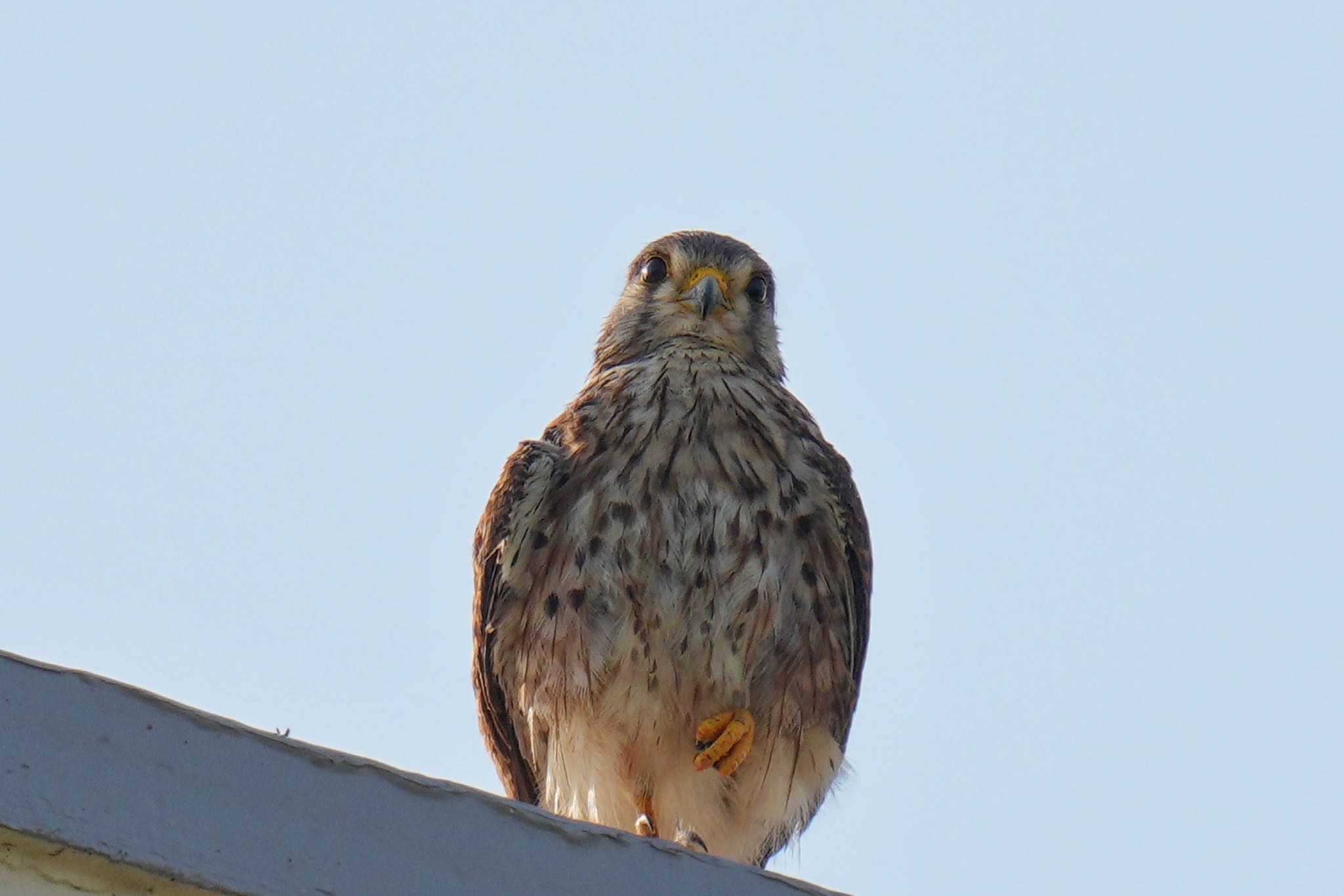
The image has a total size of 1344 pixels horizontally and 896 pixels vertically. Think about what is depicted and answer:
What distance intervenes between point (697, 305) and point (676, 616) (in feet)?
4.02

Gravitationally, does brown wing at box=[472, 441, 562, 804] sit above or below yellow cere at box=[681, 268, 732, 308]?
below

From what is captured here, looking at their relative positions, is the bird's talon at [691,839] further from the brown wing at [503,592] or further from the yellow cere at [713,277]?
the yellow cere at [713,277]

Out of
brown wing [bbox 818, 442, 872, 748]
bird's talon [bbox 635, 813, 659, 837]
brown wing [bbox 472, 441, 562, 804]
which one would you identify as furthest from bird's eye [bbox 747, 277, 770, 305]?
bird's talon [bbox 635, 813, 659, 837]

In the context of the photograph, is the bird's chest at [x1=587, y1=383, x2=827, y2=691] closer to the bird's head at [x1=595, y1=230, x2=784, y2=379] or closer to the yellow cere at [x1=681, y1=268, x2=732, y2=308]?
the bird's head at [x1=595, y1=230, x2=784, y2=379]

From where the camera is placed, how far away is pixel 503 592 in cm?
442

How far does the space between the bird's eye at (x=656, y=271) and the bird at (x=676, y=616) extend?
75cm

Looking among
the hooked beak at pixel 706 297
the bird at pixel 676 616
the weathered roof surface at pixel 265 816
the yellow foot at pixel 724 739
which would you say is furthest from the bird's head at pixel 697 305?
the weathered roof surface at pixel 265 816

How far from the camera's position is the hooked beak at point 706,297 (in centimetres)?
511

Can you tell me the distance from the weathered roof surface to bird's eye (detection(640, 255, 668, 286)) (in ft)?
10.4

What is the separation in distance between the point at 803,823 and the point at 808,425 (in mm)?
962

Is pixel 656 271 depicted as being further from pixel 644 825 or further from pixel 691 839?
pixel 691 839

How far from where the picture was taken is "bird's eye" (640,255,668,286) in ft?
17.7

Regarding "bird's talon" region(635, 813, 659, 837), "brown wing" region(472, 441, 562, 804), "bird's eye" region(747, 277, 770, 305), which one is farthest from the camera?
"bird's eye" region(747, 277, 770, 305)

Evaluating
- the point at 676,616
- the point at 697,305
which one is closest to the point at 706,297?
the point at 697,305
